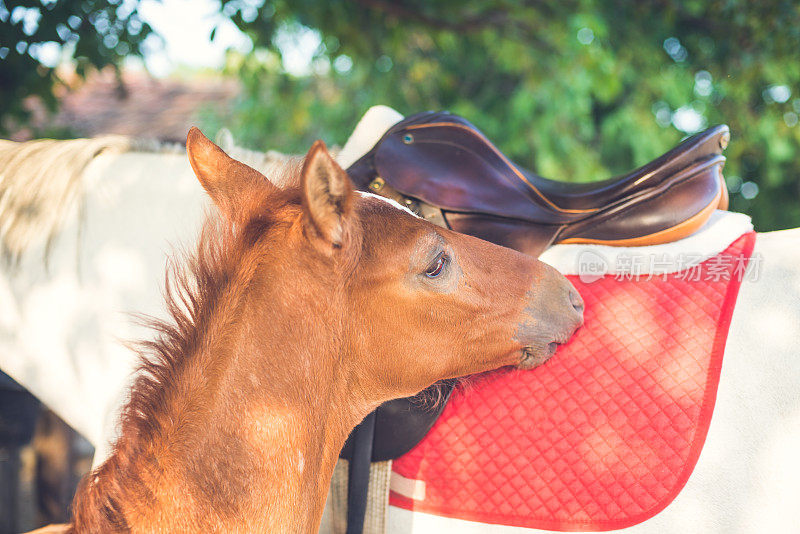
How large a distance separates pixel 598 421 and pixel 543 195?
0.62 meters

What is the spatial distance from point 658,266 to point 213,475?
45.1 inches

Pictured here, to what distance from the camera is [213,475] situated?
97 centimetres

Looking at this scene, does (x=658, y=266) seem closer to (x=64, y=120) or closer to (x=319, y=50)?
(x=319, y=50)

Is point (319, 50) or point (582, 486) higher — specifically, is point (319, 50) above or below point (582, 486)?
above

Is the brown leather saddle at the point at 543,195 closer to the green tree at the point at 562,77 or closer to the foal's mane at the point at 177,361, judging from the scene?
the foal's mane at the point at 177,361

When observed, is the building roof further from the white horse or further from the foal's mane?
Result: the foal's mane

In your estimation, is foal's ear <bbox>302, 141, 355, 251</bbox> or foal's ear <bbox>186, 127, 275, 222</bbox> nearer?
foal's ear <bbox>302, 141, 355, 251</bbox>

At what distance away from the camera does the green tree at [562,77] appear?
405 cm

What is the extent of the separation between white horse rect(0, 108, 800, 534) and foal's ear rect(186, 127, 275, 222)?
0.85 feet

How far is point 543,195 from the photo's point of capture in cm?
153

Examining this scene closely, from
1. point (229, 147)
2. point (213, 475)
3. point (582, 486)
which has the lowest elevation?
point (582, 486)

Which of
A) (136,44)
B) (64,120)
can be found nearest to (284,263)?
(136,44)

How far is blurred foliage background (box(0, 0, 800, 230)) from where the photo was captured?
3.42 metres

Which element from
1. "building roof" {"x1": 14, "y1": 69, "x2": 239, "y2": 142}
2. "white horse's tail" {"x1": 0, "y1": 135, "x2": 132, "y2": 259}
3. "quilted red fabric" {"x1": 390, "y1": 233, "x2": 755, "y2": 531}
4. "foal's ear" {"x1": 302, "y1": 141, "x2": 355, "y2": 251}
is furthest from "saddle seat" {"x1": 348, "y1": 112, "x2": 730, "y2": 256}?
"building roof" {"x1": 14, "y1": 69, "x2": 239, "y2": 142}
